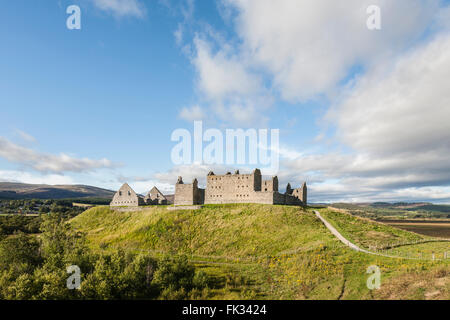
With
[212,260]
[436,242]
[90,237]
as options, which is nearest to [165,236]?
[212,260]

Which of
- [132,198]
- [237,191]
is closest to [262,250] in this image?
[237,191]

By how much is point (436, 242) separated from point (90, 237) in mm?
75631

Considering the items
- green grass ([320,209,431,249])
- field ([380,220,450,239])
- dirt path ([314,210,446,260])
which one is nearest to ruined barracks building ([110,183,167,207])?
dirt path ([314,210,446,260])

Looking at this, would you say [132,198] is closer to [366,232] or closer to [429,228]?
[366,232]

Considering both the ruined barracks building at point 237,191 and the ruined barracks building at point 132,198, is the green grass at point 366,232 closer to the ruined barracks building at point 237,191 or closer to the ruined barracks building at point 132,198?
the ruined barracks building at point 237,191

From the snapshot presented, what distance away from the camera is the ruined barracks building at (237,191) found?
6831cm

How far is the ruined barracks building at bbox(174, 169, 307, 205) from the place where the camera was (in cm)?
6825

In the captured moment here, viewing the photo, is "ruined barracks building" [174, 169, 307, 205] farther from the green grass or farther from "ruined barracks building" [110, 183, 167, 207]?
"ruined barracks building" [110, 183, 167, 207]

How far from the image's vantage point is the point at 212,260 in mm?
45125

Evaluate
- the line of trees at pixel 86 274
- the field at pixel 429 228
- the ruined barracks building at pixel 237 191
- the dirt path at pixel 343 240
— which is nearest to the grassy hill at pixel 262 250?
the dirt path at pixel 343 240

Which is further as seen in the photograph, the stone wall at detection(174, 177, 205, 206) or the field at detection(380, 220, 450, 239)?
the field at detection(380, 220, 450, 239)

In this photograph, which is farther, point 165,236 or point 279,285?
point 165,236
